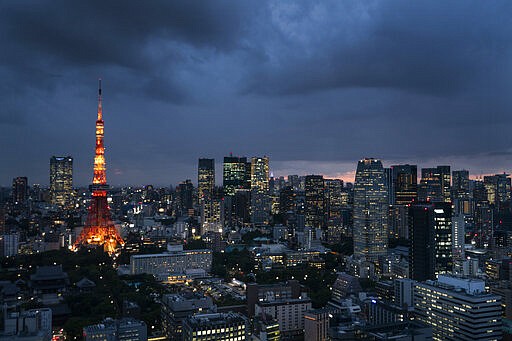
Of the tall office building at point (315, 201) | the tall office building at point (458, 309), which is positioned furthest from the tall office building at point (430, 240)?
the tall office building at point (315, 201)

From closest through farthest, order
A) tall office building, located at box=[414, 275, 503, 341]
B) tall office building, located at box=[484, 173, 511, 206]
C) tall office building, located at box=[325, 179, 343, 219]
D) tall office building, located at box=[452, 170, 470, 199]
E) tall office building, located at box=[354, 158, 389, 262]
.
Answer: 1. tall office building, located at box=[414, 275, 503, 341]
2. tall office building, located at box=[354, 158, 389, 262]
3. tall office building, located at box=[484, 173, 511, 206]
4. tall office building, located at box=[325, 179, 343, 219]
5. tall office building, located at box=[452, 170, 470, 199]

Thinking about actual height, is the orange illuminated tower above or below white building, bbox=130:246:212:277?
above

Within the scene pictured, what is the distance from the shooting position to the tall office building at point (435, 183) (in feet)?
186

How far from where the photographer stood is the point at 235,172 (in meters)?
79.3

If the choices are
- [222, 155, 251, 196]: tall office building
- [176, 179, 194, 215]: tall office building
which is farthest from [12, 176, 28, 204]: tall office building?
[222, 155, 251, 196]: tall office building

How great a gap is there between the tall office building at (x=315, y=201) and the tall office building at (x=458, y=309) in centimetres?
3642

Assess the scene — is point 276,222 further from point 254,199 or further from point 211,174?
point 211,174

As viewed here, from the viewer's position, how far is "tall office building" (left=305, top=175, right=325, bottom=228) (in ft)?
184

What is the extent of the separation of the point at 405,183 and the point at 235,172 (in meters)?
30.8

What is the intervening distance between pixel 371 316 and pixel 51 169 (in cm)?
6892

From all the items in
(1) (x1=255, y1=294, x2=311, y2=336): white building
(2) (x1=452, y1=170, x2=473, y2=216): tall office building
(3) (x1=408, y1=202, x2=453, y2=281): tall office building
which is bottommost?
(1) (x1=255, y1=294, x2=311, y2=336): white building

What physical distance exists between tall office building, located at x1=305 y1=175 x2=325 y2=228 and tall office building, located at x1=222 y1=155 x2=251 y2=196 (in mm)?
19907

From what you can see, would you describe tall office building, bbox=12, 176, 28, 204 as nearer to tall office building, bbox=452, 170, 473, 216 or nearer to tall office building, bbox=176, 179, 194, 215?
tall office building, bbox=176, 179, 194, 215

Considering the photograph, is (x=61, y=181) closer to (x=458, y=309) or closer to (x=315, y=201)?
(x=315, y=201)
